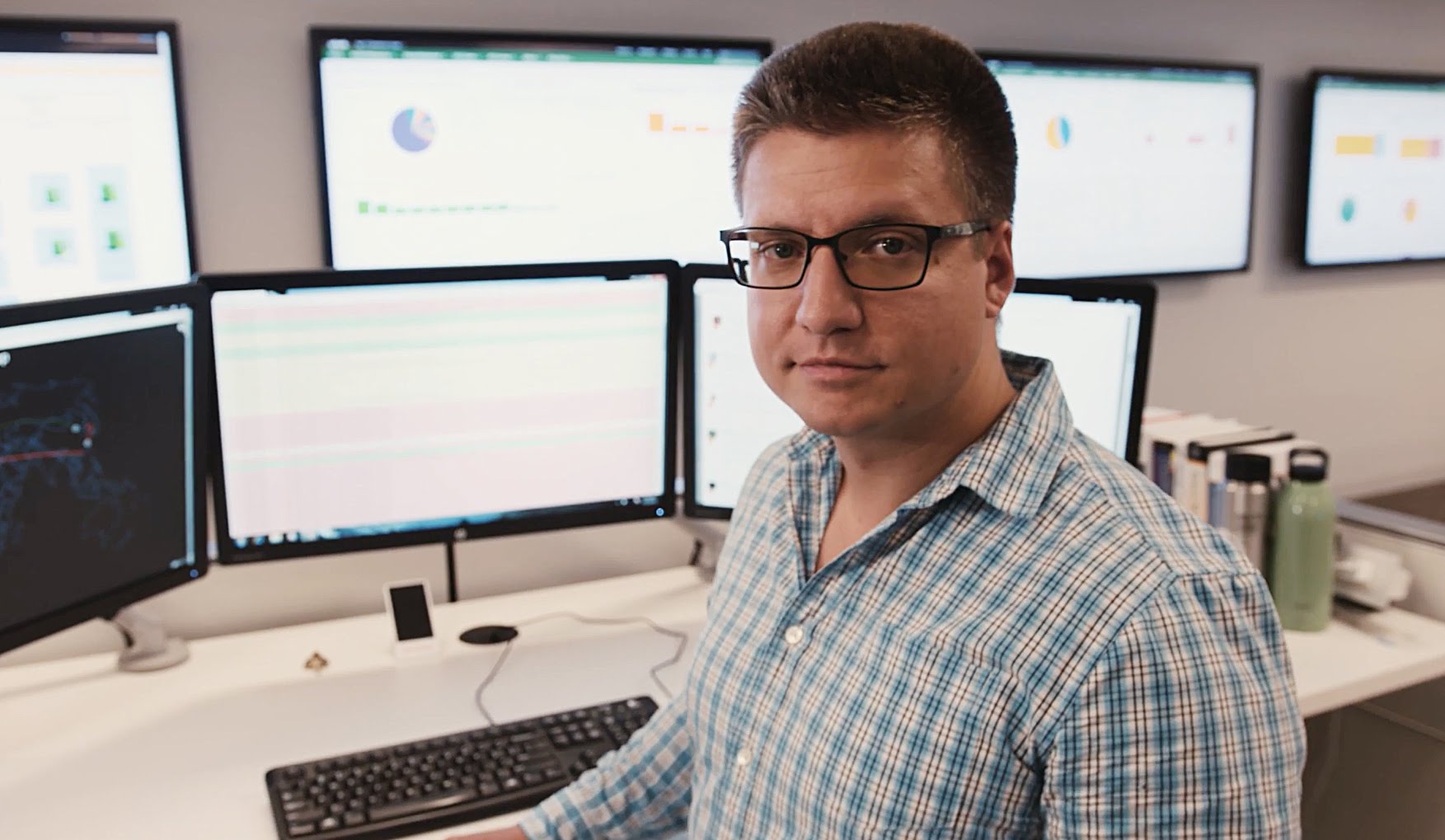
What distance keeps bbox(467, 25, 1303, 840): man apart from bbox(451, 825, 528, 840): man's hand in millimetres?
204

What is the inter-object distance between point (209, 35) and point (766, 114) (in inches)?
41.9

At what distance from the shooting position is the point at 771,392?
1.50 m

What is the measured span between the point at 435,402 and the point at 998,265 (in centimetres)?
86

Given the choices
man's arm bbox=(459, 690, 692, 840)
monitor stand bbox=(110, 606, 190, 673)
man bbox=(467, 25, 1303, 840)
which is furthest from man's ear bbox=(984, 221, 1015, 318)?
monitor stand bbox=(110, 606, 190, 673)

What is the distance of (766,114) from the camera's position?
968 mm

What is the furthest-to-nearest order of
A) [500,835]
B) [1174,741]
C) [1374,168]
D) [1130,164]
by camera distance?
[1374,168] → [1130,164] → [500,835] → [1174,741]

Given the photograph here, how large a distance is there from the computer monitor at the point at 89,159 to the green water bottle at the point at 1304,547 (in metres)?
1.62

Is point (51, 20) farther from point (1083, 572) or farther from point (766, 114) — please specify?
point (1083, 572)

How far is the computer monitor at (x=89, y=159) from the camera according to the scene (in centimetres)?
154

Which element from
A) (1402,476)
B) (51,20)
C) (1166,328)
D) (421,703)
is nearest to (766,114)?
(421,703)

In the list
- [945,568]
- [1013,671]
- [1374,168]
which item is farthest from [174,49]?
[1374,168]

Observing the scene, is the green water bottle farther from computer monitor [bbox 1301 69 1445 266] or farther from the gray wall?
computer monitor [bbox 1301 69 1445 266]

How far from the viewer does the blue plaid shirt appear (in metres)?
0.80

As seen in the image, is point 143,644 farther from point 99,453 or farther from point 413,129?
point 413,129
